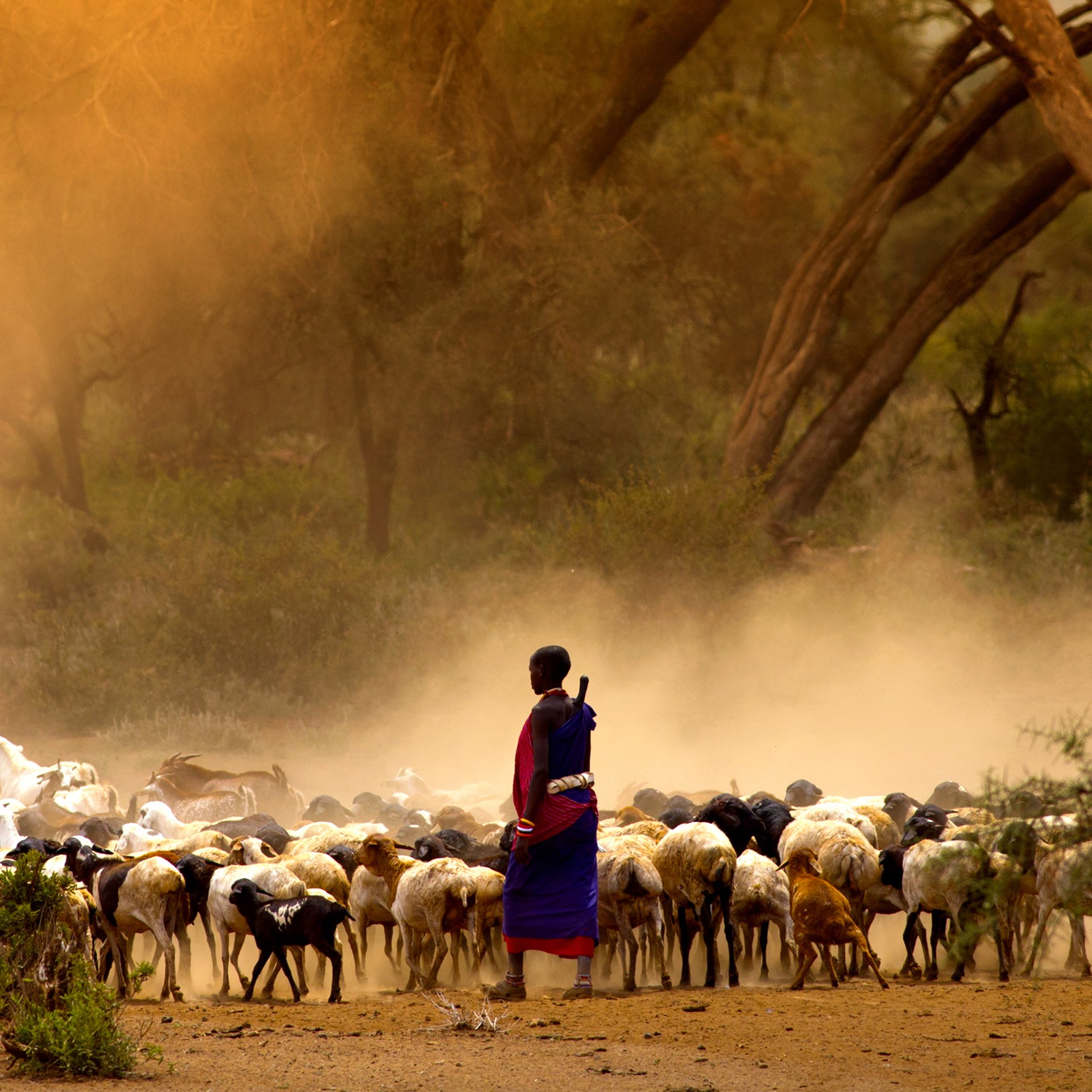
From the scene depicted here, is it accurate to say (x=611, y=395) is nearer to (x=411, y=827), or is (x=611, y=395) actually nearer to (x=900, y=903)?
(x=411, y=827)

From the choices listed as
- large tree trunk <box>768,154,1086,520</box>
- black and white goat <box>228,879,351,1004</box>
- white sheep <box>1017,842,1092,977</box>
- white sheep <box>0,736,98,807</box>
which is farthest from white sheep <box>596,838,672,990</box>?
large tree trunk <box>768,154,1086,520</box>

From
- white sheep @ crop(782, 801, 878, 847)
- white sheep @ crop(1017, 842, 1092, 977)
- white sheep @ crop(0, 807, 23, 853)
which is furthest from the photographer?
white sheep @ crop(0, 807, 23, 853)

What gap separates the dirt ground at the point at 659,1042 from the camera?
525 cm

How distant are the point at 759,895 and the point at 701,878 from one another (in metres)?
0.29

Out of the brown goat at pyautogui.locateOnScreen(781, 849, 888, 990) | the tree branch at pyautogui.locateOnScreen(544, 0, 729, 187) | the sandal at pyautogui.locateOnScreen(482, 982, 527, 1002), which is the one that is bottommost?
the sandal at pyautogui.locateOnScreen(482, 982, 527, 1002)

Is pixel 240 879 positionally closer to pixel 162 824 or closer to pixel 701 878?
pixel 701 878

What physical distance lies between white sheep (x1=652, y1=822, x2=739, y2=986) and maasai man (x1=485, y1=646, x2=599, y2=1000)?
51 centimetres

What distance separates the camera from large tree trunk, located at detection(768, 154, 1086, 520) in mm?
20484

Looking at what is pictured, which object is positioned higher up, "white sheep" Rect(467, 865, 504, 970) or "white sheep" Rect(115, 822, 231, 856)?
"white sheep" Rect(115, 822, 231, 856)

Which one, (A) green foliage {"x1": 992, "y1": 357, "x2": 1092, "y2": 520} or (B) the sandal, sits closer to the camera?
(B) the sandal

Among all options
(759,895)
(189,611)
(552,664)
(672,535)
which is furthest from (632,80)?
(759,895)

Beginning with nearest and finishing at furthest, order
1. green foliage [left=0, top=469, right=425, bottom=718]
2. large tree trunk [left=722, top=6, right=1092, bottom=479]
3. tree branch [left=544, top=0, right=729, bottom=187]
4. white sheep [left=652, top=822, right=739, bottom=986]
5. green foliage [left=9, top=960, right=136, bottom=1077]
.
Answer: green foliage [left=9, top=960, right=136, bottom=1077], white sheep [left=652, top=822, right=739, bottom=986], green foliage [left=0, top=469, right=425, bottom=718], large tree trunk [left=722, top=6, right=1092, bottom=479], tree branch [left=544, top=0, right=729, bottom=187]

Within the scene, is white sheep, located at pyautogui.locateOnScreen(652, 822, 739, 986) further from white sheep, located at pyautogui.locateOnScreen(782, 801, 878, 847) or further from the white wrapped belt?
white sheep, located at pyautogui.locateOnScreen(782, 801, 878, 847)

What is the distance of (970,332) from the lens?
76.1 ft
